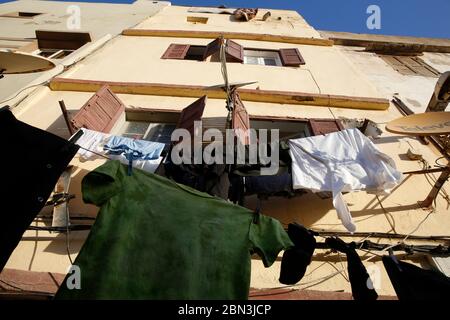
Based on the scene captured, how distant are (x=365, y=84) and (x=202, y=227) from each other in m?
7.80

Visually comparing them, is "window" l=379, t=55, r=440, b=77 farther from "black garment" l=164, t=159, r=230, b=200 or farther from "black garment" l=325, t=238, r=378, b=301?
"black garment" l=325, t=238, r=378, b=301

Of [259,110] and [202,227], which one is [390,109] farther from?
[202,227]

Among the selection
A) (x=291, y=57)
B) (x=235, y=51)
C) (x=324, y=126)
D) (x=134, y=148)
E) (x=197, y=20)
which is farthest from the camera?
(x=197, y=20)

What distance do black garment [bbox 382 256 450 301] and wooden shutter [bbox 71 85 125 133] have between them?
545 centimetres

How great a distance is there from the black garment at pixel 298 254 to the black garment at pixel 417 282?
724 millimetres

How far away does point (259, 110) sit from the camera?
689cm

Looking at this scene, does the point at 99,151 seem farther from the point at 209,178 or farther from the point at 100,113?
the point at 209,178

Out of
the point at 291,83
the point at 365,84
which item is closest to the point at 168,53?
the point at 291,83

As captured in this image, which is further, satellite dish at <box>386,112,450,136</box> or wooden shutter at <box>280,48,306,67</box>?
wooden shutter at <box>280,48,306,67</box>

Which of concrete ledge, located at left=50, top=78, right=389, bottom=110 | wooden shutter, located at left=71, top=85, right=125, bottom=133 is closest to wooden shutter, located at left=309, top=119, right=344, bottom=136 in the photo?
concrete ledge, located at left=50, top=78, right=389, bottom=110

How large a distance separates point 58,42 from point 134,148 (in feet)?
30.5

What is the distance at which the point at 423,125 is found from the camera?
457 centimetres

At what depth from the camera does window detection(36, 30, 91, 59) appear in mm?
10492

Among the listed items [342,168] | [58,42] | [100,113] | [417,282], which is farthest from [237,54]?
[417,282]
